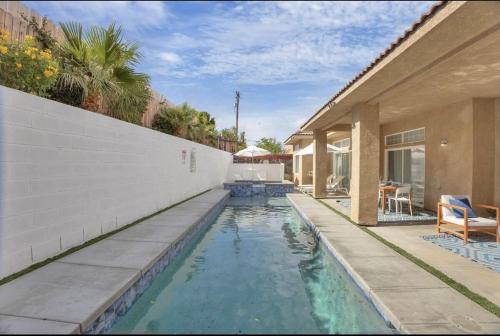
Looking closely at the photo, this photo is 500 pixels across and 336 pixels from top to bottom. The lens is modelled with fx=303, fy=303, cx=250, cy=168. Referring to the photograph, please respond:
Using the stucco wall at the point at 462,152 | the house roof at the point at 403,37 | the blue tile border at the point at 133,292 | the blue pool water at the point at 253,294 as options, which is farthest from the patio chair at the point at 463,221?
the blue tile border at the point at 133,292

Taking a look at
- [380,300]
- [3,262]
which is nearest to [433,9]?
[380,300]

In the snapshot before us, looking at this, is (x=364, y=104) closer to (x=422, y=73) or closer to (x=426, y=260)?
(x=422, y=73)

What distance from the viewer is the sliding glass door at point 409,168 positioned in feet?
38.9

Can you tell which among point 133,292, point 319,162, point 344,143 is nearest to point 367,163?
point 319,162

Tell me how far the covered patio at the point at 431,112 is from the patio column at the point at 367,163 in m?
0.03

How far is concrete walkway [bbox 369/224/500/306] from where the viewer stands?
173 inches

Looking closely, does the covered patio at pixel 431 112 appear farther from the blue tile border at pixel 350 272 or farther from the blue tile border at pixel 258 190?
the blue tile border at pixel 258 190

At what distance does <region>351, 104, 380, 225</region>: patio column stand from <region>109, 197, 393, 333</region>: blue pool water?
2132 millimetres

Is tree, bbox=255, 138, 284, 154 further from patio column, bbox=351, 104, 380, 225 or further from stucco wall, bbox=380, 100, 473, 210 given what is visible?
patio column, bbox=351, 104, 380, 225

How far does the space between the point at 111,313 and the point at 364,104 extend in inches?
312

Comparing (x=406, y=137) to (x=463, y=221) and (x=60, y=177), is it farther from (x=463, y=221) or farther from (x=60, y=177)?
(x=60, y=177)

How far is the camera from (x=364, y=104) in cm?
869

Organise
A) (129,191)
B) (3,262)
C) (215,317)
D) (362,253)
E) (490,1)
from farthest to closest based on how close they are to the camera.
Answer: (129,191) < (362,253) < (3,262) < (215,317) < (490,1)

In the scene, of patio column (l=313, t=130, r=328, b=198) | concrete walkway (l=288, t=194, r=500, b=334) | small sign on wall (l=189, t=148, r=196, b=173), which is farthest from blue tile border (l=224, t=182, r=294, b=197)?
concrete walkway (l=288, t=194, r=500, b=334)
